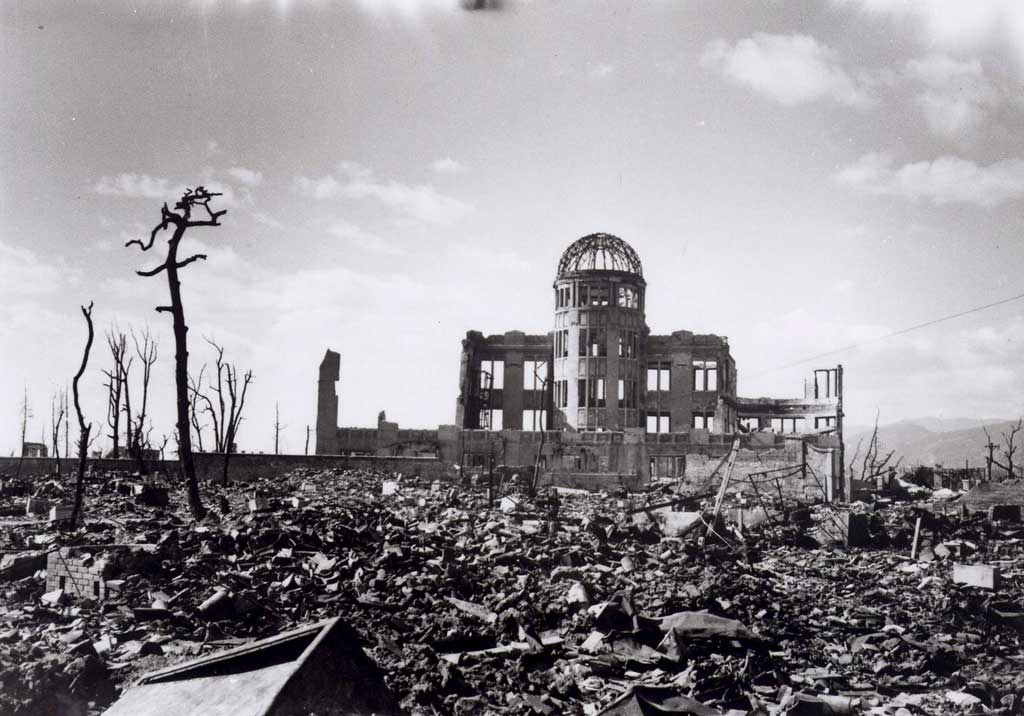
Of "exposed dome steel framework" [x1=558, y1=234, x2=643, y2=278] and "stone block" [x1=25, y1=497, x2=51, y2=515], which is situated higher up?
"exposed dome steel framework" [x1=558, y1=234, x2=643, y2=278]

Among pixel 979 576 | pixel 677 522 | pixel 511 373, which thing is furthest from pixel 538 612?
pixel 511 373

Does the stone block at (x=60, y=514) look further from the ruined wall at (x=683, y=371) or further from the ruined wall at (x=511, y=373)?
the ruined wall at (x=683, y=371)

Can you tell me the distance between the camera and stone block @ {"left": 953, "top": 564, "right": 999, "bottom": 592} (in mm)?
11609

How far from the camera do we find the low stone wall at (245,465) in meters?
29.1

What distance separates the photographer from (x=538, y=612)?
396 inches

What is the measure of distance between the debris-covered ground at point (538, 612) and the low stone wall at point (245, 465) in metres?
13.7

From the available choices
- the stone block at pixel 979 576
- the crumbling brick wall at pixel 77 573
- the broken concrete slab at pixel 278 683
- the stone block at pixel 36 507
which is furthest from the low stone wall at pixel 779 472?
the broken concrete slab at pixel 278 683

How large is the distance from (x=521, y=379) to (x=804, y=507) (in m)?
31.8

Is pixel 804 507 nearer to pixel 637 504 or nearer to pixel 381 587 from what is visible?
pixel 637 504

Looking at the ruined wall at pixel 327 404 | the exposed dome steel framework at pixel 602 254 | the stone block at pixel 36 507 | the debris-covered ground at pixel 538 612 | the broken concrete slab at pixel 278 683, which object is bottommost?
the debris-covered ground at pixel 538 612

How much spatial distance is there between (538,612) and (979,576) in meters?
7.08

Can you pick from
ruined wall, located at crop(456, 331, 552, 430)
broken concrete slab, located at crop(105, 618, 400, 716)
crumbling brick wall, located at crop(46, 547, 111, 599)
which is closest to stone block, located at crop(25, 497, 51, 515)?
crumbling brick wall, located at crop(46, 547, 111, 599)

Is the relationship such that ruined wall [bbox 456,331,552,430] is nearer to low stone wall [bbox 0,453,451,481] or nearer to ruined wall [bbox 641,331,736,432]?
ruined wall [bbox 641,331,736,432]

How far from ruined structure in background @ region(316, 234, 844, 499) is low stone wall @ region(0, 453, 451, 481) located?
6.50m
